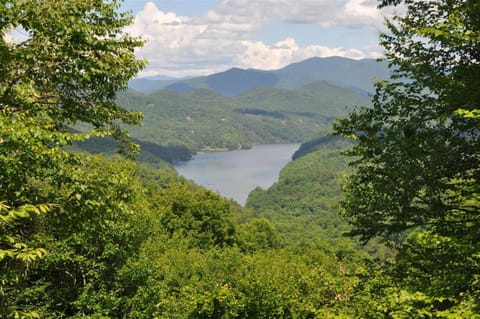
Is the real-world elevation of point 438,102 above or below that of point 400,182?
above

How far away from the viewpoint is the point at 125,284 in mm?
17047

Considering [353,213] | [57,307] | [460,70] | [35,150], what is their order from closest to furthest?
[35,150] < [460,70] < [353,213] < [57,307]

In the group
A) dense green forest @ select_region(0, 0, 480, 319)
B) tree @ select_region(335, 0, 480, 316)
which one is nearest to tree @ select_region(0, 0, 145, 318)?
dense green forest @ select_region(0, 0, 480, 319)

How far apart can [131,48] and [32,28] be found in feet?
6.77

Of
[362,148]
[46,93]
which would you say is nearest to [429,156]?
[362,148]

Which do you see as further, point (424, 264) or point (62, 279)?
point (62, 279)

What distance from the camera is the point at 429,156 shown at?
7.51 metres

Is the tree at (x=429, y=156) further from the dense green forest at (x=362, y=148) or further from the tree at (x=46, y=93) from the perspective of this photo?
the tree at (x=46, y=93)

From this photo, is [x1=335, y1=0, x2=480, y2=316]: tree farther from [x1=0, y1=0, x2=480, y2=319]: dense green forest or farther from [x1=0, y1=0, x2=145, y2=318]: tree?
[x1=0, y1=0, x2=145, y2=318]: tree

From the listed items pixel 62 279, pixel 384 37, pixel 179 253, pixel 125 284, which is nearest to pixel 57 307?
pixel 62 279

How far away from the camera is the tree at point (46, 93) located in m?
5.76

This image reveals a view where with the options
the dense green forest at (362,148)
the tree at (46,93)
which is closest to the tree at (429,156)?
the dense green forest at (362,148)

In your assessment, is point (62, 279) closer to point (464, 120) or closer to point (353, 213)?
point (353, 213)

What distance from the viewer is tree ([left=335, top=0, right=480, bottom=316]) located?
22.4 feet
